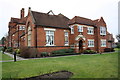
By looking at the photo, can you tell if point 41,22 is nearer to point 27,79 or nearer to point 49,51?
point 49,51

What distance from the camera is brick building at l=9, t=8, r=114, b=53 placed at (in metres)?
20.3

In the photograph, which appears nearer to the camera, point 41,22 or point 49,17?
point 41,22

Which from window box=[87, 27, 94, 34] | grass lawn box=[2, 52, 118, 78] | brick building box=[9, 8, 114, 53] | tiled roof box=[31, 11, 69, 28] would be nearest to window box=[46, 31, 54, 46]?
brick building box=[9, 8, 114, 53]

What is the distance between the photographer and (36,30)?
65.1 ft

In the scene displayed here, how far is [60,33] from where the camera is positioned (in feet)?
74.7

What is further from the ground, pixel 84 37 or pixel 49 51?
pixel 84 37

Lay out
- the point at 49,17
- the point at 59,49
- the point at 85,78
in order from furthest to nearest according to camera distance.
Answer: the point at 49,17 < the point at 59,49 < the point at 85,78

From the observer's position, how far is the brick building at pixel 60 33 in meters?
20.3

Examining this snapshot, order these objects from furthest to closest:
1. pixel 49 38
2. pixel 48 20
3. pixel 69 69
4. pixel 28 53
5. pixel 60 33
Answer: pixel 60 33, pixel 48 20, pixel 49 38, pixel 28 53, pixel 69 69

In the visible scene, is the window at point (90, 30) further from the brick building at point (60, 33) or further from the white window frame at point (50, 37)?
the white window frame at point (50, 37)

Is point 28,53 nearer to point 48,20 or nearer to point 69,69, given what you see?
point 48,20

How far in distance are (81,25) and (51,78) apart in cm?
2063

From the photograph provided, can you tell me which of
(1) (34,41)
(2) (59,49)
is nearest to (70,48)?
(2) (59,49)

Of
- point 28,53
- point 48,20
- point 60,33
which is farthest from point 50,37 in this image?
point 28,53
